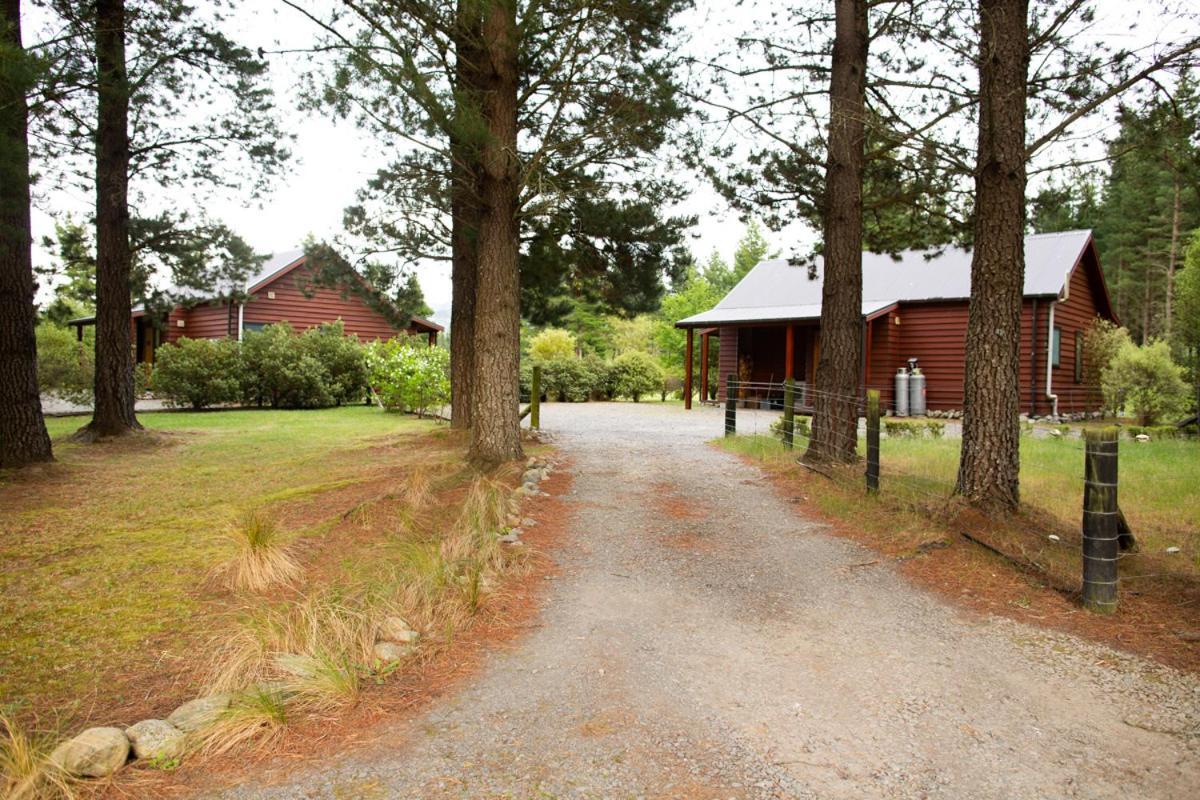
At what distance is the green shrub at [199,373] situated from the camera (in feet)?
56.4

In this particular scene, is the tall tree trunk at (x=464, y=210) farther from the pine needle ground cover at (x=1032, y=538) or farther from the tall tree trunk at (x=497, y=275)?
the pine needle ground cover at (x=1032, y=538)

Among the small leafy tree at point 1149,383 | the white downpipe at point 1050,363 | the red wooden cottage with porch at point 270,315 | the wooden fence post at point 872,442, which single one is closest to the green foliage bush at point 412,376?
the red wooden cottage with porch at point 270,315

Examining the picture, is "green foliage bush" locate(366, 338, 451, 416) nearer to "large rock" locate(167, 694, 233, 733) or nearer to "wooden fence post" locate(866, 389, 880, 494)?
"wooden fence post" locate(866, 389, 880, 494)

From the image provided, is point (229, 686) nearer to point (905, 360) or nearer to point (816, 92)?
point (816, 92)

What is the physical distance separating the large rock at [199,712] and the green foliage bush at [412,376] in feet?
45.1

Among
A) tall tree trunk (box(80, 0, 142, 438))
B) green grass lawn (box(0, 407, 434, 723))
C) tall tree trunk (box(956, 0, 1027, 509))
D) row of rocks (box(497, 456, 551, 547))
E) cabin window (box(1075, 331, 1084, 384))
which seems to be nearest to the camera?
green grass lawn (box(0, 407, 434, 723))

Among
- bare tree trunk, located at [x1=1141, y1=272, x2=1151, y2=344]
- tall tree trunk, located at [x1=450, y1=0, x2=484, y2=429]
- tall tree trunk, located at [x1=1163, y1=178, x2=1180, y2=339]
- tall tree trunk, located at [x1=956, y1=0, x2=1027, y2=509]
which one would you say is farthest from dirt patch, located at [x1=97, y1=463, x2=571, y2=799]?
bare tree trunk, located at [x1=1141, y1=272, x2=1151, y2=344]

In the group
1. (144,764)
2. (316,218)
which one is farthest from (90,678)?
(316,218)

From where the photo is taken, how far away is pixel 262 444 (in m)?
11.5

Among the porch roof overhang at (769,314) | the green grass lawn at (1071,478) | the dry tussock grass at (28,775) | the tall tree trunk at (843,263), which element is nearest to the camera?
the dry tussock grass at (28,775)

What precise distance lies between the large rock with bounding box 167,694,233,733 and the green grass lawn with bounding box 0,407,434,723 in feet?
1.88

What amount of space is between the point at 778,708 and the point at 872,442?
436 cm

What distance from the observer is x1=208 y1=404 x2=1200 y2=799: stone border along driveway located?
2416 millimetres

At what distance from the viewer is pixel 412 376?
645 inches
